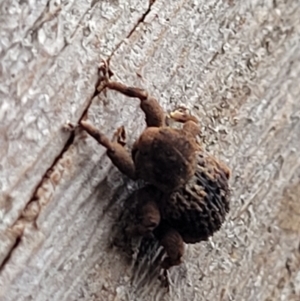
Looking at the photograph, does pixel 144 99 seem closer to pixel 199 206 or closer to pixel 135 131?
pixel 135 131

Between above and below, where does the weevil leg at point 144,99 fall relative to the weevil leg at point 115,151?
above

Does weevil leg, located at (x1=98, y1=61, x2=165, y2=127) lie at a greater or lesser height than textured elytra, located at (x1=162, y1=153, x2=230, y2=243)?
greater

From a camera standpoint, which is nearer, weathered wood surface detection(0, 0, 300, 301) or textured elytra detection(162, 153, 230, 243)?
weathered wood surface detection(0, 0, 300, 301)

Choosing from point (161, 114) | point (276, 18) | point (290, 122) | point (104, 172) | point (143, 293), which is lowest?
point (143, 293)

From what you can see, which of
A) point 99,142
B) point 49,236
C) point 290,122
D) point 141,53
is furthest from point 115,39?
point 290,122

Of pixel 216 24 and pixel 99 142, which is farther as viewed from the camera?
pixel 216 24

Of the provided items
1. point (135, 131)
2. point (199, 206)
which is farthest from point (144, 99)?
point (199, 206)

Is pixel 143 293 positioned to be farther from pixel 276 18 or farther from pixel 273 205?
pixel 276 18

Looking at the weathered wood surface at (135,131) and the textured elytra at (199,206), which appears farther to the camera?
the textured elytra at (199,206)
